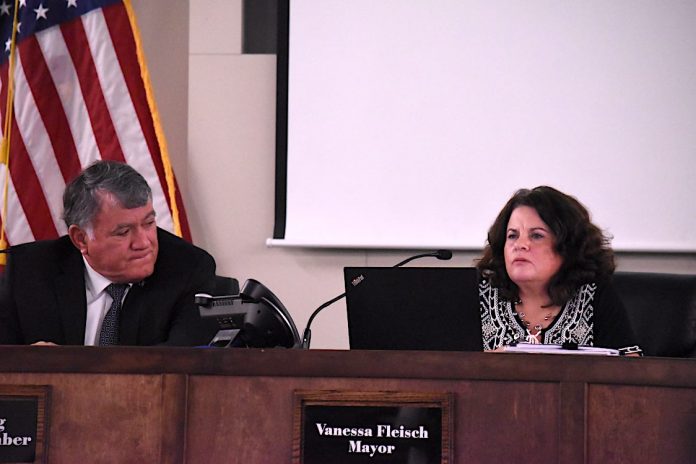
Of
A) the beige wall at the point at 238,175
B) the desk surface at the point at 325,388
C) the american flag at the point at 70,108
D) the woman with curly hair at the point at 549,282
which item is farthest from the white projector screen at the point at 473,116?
the desk surface at the point at 325,388

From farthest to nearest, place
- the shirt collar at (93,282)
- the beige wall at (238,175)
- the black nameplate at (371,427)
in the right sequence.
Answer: the beige wall at (238,175), the shirt collar at (93,282), the black nameplate at (371,427)

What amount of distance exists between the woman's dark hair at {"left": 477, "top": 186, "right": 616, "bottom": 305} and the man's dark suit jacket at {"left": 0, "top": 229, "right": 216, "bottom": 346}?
2.62 ft

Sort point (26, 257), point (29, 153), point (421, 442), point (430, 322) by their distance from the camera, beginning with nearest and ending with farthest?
point (421, 442)
point (430, 322)
point (26, 257)
point (29, 153)

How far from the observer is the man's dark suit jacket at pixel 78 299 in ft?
7.72

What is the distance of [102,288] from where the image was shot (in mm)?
2449

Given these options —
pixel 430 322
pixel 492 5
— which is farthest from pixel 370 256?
pixel 430 322

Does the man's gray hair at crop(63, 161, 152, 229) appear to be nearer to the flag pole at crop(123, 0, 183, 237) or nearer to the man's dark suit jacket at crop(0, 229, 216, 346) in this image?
the man's dark suit jacket at crop(0, 229, 216, 346)

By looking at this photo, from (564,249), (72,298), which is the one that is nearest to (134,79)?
(72,298)

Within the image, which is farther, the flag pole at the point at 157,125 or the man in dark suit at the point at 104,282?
the flag pole at the point at 157,125

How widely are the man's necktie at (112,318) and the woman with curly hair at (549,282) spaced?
3.13 ft

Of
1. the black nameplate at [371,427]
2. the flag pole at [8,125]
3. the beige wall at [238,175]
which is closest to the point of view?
the black nameplate at [371,427]

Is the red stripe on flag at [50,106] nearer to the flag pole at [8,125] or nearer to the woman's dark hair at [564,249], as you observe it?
the flag pole at [8,125]

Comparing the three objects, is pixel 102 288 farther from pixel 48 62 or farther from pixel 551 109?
pixel 551 109

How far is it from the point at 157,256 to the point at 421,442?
4.22ft
